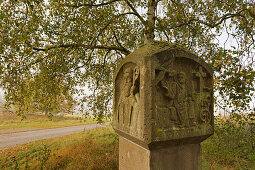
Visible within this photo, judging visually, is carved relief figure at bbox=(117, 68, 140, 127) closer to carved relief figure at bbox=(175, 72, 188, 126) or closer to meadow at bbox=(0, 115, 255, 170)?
carved relief figure at bbox=(175, 72, 188, 126)

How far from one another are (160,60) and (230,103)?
2.58 m

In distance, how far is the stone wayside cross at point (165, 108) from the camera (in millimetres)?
1735

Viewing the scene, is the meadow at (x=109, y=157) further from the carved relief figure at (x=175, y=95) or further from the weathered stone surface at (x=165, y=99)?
the carved relief figure at (x=175, y=95)

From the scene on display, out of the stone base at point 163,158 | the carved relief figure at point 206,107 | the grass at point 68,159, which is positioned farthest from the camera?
the grass at point 68,159

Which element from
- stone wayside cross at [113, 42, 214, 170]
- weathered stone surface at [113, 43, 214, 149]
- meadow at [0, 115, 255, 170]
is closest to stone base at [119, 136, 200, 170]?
stone wayside cross at [113, 42, 214, 170]

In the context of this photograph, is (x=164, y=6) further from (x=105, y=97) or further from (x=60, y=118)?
(x=60, y=118)

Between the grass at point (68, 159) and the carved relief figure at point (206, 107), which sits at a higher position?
the carved relief figure at point (206, 107)

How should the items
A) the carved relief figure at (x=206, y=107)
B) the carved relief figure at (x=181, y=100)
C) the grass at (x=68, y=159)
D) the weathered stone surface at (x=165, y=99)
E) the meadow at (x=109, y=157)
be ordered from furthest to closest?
the grass at (x=68, y=159) < the meadow at (x=109, y=157) < the carved relief figure at (x=206, y=107) < the carved relief figure at (x=181, y=100) < the weathered stone surface at (x=165, y=99)

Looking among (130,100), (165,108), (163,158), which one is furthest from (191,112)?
(130,100)

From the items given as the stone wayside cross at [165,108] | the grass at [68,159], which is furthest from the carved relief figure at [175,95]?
the grass at [68,159]

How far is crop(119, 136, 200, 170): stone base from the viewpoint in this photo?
1854 millimetres

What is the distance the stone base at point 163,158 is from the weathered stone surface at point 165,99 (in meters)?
0.12

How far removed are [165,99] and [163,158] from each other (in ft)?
2.66

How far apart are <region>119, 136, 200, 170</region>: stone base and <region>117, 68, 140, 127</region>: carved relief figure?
Answer: 42 cm
